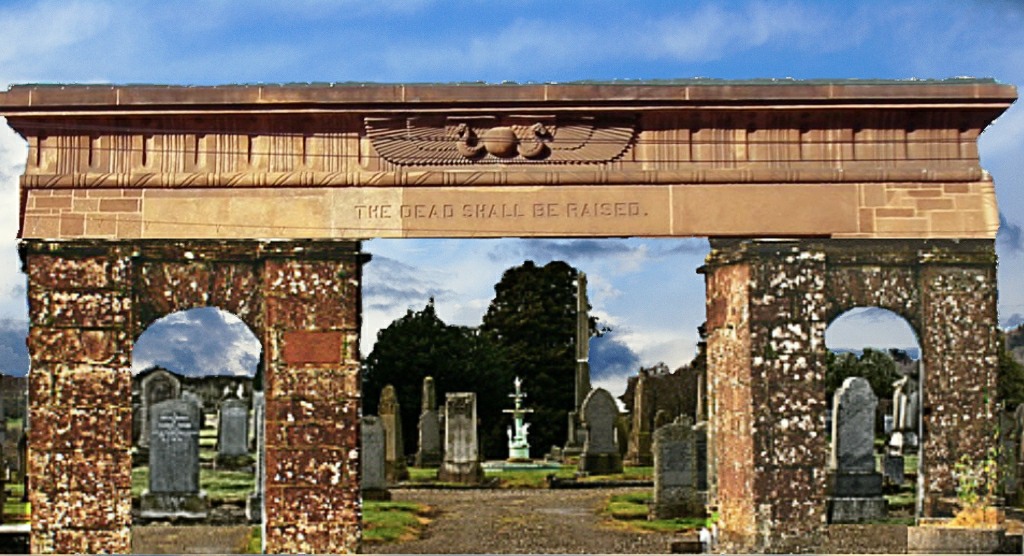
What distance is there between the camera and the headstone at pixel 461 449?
25.3 meters

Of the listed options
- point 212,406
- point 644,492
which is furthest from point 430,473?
point 212,406

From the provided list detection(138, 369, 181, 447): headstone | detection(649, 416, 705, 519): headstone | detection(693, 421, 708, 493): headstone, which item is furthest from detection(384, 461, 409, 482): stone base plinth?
detection(693, 421, 708, 493): headstone

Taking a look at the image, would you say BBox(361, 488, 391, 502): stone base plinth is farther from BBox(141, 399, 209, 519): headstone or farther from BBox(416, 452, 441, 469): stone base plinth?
BBox(416, 452, 441, 469): stone base plinth

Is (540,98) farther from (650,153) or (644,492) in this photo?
(644,492)

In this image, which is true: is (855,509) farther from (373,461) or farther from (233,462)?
(233,462)

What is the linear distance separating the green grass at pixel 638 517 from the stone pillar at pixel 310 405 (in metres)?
5.77

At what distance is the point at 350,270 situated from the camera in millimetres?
13641

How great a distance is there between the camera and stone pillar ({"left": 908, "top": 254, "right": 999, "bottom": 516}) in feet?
45.5

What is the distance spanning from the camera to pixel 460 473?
83.1 feet

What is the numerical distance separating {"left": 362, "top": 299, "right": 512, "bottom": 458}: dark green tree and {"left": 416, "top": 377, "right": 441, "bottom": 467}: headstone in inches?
97.9

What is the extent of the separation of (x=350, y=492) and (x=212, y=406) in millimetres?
24165

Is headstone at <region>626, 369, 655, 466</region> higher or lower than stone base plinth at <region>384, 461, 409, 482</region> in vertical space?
higher

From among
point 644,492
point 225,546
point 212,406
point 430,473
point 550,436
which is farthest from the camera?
point 212,406

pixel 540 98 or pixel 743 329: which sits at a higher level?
pixel 540 98
